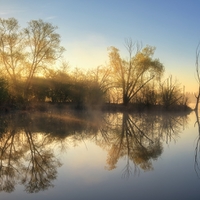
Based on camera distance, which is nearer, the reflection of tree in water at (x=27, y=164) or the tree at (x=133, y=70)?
the reflection of tree in water at (x=27, y=164)

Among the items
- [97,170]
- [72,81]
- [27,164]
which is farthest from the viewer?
[72,81]

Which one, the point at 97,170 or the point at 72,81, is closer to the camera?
the point at 97,170

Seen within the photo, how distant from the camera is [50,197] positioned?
12.1ft

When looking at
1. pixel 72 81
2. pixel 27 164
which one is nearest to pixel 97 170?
pixel 27 164

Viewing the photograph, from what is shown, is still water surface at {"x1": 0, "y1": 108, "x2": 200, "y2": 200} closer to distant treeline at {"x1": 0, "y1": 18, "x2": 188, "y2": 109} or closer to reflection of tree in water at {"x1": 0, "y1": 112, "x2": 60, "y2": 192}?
reflection of tree in water at {"x1": 0, "y1": 112, "x2": 60, "y2": 192}

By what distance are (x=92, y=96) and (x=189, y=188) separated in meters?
26.1

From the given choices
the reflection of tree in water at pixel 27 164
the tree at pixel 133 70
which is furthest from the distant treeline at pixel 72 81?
the reflection of tree in water at pixel 27 164

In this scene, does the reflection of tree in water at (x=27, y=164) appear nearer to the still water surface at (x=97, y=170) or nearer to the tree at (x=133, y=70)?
the still water surface at (x=97, y=170)

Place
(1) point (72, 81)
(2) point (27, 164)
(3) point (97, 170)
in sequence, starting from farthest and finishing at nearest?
(1) point (72, 81) → (2) point (27, 164) → (3) point (97, 170)

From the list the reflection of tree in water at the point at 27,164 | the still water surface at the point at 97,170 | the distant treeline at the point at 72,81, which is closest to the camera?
the still water surface at the point at 97,170

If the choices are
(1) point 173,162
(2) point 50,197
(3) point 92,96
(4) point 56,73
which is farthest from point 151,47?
(2) point 50,197

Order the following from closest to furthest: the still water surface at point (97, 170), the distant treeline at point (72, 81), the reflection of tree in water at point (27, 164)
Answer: the still water surface at point (97, 170)
the reflection of tree in water at point (27, 164)
the distant treeline at point (72, 81)

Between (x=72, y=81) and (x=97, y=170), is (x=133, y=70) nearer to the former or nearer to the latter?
(x=72, y=81)

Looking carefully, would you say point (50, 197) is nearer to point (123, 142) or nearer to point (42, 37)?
point (123, 142)
